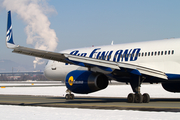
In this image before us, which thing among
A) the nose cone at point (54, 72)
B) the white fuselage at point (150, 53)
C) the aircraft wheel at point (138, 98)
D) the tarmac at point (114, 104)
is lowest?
the tarmac at point (114, 104)

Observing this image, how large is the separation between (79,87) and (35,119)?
7.14 metres

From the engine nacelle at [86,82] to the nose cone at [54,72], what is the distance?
530 centimetres

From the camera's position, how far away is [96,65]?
16.4m

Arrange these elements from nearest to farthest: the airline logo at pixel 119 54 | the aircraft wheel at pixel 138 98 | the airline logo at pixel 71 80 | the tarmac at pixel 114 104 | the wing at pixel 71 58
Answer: the tarmac at pixel 114 104 → the wing at pixel 71 58 → the aircraft wheel at pixel 138 98 → the airline logo at pixel 71 80 → the airline logo at pixel 119 54

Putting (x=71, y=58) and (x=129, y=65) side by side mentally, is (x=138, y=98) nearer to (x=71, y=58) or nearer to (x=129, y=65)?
(x=129, y=65)

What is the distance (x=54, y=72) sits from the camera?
24.3 m

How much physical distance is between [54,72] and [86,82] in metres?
7.29

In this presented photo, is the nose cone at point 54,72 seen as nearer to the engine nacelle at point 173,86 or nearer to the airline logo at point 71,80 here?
the airline logo at point 71,80

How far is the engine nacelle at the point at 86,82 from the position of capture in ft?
57.1

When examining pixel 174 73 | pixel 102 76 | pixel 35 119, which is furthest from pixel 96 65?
pixel 35 119

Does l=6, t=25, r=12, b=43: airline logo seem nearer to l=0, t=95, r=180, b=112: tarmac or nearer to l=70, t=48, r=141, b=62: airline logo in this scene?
l=0, t=95, r=180, b=112: tarmac

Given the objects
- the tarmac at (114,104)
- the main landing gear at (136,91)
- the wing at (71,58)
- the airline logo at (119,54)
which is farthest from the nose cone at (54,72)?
the main landing gear at (136,91)

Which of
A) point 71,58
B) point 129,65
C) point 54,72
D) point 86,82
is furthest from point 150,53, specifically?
point 54,72

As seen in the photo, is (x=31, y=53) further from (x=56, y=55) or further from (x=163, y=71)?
(x=163, y=71)
